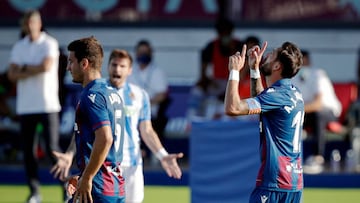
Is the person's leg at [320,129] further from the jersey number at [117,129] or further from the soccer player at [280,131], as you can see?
the jersey number at [117,129]

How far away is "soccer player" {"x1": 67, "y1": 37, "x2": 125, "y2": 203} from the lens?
7113 millimetres

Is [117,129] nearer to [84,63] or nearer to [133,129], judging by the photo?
[84,63]

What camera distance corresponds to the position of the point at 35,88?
12359 millimetres

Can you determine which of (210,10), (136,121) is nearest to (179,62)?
(210,10)

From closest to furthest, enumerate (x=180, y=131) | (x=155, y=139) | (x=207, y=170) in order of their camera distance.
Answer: (x=155, y=139)
(x=207, y=170)
(x=180, y=131)

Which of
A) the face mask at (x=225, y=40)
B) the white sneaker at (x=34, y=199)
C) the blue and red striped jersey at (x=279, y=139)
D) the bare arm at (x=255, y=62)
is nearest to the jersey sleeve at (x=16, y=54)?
the white sneaker at (x=34, y=199)

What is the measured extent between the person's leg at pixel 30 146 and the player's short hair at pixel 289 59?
5184mm

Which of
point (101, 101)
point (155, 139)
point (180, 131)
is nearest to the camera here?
point (101, 101)


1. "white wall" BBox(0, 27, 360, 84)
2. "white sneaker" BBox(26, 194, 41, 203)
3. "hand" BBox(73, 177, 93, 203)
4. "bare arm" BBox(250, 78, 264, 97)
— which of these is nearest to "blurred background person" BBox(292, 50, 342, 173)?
"white wall" BBox(0, 27, 360, 84)

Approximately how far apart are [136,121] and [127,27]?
775 cm

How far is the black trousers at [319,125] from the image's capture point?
15.1 meters

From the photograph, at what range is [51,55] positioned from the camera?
12.3 meters

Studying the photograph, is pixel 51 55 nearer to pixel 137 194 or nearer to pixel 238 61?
pixel 137 194

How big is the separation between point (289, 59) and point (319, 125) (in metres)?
7.44
